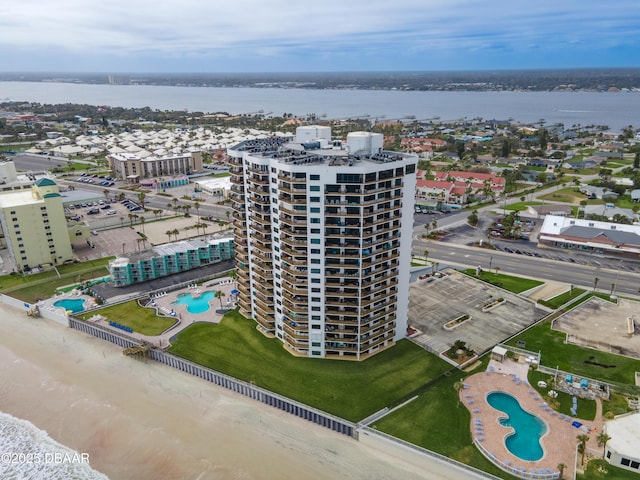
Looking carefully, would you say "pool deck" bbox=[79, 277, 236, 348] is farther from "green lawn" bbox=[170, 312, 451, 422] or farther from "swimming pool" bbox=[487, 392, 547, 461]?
"swimming pool" bbox=[487, 392, 547, 461]

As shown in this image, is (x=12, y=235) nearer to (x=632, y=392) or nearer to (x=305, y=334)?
(x=305, y=334)

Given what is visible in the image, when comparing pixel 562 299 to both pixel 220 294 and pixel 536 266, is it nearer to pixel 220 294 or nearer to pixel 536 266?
pixel 536 266

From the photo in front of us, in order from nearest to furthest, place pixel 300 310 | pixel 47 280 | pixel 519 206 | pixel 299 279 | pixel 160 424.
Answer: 1. pixel 160 424
2. pixel 299 279
3. pixel 300 310
4. pixel 47 280
5. pixel 519 206

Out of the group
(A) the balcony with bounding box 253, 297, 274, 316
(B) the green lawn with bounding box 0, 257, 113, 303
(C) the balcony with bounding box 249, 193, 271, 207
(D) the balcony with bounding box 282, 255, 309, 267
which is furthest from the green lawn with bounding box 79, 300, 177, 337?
(C) the balcony with bounding box 249, 193, 271, 207

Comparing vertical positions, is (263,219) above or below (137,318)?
above

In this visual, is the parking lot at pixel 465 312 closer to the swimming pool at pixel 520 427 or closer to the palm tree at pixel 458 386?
the palm tree at pixel 458 386

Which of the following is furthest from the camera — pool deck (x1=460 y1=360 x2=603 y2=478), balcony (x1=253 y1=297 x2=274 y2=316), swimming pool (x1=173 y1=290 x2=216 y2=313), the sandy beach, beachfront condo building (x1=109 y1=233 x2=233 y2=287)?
beachfront condo building (x1=109 y1=233 x2=233 y2=287)

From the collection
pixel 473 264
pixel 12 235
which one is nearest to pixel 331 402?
pixel 473 264

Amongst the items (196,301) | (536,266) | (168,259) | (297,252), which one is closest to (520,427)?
(297,252)
